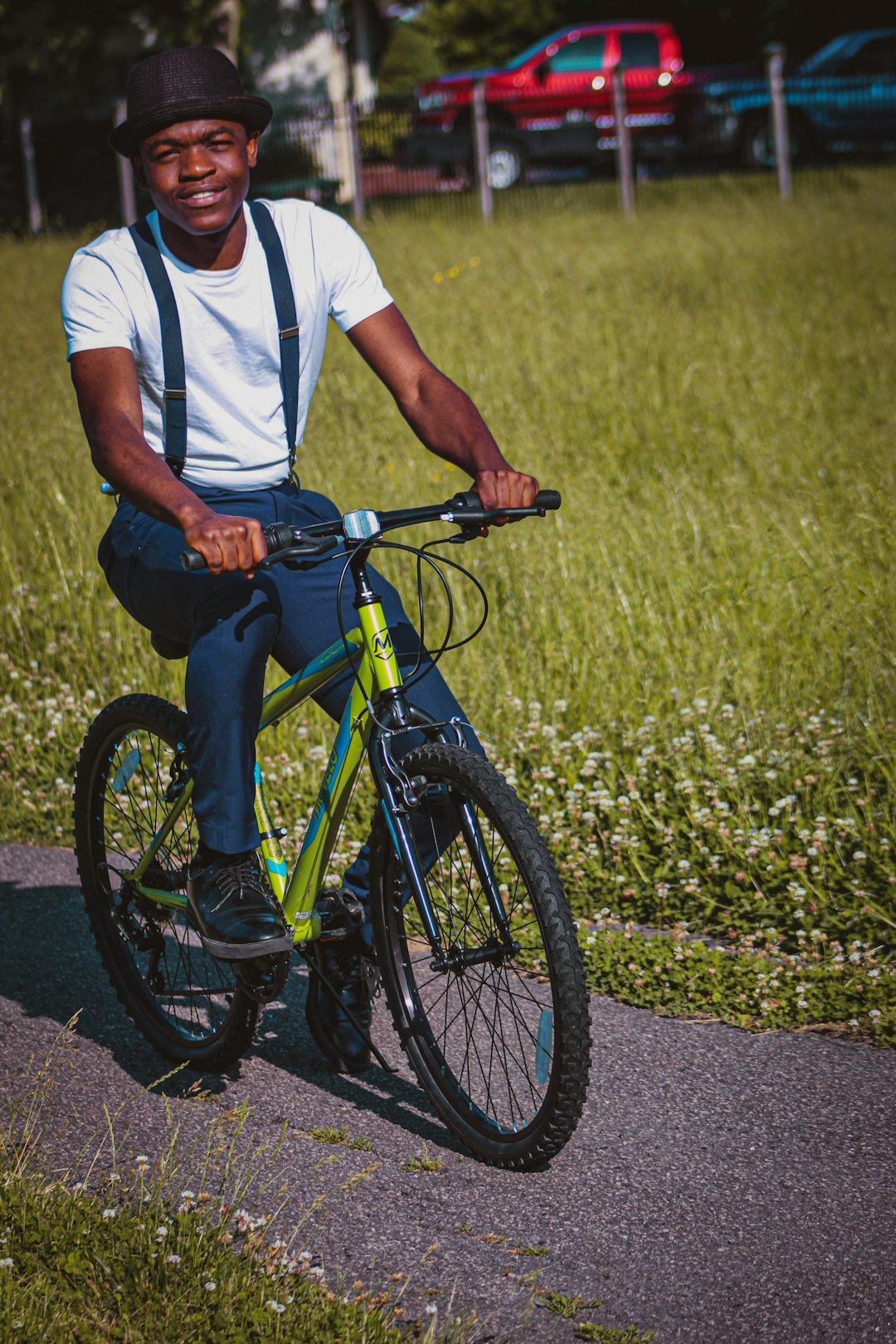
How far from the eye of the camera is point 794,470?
8172 mm

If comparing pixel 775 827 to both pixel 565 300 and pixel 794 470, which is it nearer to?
pixel 794 470

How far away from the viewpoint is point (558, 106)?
24.2 metres

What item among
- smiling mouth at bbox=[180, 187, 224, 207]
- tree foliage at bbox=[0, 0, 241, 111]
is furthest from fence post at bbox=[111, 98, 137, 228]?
smiling mouth at bbox=[180, 187, 224, 207]

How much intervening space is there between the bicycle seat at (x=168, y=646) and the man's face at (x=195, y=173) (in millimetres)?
931

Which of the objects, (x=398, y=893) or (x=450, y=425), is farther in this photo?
(x=450, y=425)

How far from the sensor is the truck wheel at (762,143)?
24141mm

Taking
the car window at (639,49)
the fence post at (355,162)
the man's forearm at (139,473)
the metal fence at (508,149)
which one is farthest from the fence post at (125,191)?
the man's forearm at (139,473)

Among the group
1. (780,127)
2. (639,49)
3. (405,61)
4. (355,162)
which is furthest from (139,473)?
(405,61)

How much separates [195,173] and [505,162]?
22543 mm

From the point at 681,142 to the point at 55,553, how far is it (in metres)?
19.8

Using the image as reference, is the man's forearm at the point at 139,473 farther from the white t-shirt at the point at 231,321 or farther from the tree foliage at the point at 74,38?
the tree foliage at the point at 74,38

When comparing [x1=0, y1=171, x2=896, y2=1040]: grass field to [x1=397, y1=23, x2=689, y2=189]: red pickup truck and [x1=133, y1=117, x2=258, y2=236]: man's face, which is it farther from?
[x1=397, y1=23, x2=689, y2=189]: red pickup truck

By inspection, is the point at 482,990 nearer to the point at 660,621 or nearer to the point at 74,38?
the point at 660,621

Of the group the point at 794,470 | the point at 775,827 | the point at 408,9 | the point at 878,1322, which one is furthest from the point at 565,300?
the point at 408,9
